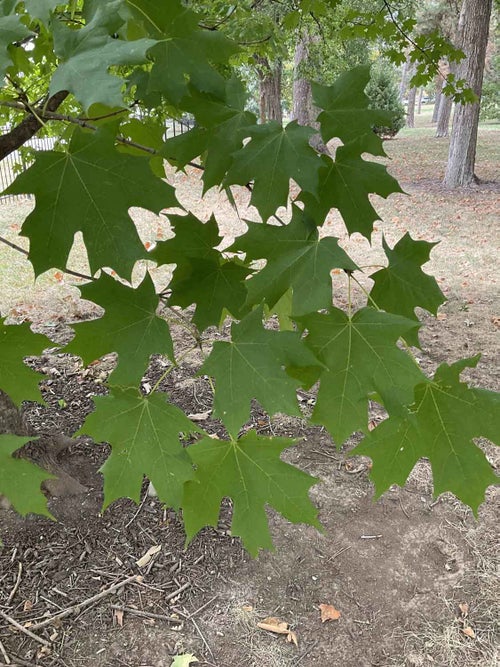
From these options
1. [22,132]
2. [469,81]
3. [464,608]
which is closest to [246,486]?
[22,132]

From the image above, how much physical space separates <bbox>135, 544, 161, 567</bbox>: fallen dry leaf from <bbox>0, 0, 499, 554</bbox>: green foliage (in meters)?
1.64

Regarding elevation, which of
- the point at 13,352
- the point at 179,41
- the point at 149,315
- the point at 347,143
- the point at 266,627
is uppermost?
the point at 179,41

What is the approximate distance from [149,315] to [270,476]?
1.50 feet

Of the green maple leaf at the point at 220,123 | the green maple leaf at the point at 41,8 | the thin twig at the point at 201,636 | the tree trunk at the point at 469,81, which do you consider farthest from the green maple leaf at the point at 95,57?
the tree trunk at the point at 469,81

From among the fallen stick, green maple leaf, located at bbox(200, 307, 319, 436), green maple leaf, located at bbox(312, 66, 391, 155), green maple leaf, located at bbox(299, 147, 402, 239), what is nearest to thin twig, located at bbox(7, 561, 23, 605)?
the fallen stick

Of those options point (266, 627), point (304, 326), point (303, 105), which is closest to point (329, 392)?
point (304, 326)

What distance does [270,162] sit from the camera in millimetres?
1173

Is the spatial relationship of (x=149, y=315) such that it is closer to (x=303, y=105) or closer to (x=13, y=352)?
(x=13, y=352)

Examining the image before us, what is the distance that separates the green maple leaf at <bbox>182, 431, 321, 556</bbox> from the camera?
130 cm

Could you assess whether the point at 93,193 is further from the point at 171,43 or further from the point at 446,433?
the point at 446,433

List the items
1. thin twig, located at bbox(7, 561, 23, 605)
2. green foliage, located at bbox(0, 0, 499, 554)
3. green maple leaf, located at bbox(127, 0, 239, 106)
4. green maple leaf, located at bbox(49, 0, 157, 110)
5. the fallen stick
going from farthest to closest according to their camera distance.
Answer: thin twig, located at bbox(7, 561, 23, 605) < the fallen stick < green maple leaf, located at bbox(127, 0, 239, 106) < green foliage, located at bbox(0, 0, 499, 554) < green maple leaf, located at bbox(49, 0, 157, 110)

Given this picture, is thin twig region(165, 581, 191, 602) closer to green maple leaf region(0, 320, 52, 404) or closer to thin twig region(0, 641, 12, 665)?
thin twig region(0, 641, 12, 665)

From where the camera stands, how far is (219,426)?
3.73m

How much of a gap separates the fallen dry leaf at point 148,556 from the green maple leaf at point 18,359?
5.70 feet
